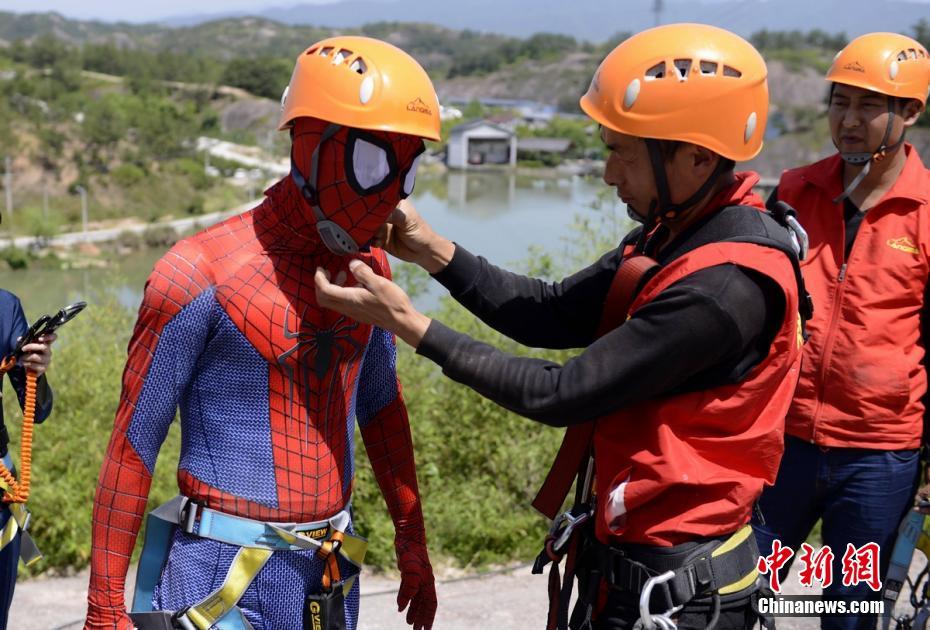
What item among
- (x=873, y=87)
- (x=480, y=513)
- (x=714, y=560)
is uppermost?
(x=873, y=87)

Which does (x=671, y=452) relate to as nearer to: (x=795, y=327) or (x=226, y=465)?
(x=795, y=327)

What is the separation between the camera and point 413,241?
2.84 metres

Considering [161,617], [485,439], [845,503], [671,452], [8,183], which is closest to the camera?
[671,452]

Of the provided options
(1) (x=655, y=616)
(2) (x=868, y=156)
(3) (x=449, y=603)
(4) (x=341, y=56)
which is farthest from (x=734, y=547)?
(3) (x=449, y=603)

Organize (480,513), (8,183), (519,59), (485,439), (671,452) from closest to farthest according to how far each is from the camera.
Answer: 1. (671,452)
2. (480,513)
3. (485,439)
4. (8,183)
5. (519,59)

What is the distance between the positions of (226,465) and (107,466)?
0.29 m

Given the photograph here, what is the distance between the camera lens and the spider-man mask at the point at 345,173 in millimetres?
2352

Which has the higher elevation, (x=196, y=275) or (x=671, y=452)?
(x=196, y=275)

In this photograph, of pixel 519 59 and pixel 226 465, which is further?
pixel 519 59

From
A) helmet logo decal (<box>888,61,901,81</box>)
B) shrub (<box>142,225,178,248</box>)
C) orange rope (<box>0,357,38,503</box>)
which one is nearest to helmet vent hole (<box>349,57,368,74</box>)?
orange rope (<box>0,357,38,503</box>)

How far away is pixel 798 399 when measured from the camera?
3467 mm

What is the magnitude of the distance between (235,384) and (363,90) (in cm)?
78

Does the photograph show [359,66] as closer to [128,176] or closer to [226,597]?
[226,597]

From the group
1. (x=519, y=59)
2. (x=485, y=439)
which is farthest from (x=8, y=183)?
(x=519, y=59)
